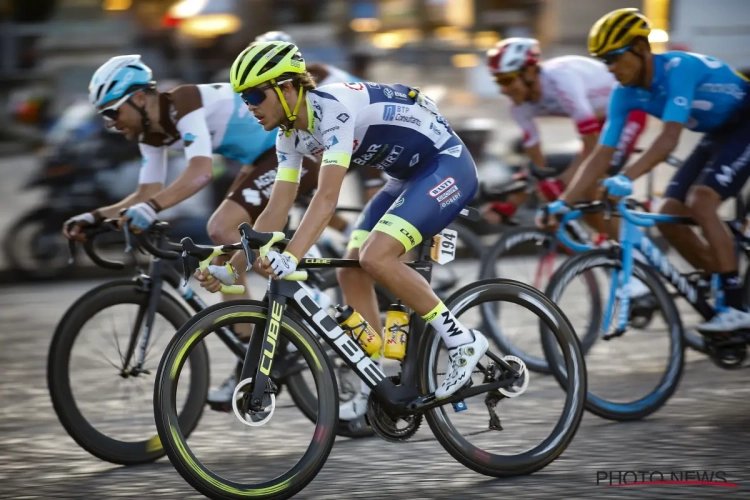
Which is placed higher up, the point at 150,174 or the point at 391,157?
the point at 391,157

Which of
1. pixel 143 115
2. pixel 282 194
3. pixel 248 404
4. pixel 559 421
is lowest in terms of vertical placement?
pixel 559 421

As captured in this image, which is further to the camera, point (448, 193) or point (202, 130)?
point (202, 130)

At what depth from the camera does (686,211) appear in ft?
23.4

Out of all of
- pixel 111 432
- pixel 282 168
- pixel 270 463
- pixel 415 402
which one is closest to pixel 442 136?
pixel 282 168

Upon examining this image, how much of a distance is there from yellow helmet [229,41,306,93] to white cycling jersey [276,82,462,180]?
0.58 ft

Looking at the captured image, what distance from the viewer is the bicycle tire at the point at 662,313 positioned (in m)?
6.61

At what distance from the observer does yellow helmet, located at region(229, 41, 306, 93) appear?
5.35 meters

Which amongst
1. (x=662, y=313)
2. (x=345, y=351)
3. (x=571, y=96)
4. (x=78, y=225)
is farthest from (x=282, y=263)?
(x=571, y=96)

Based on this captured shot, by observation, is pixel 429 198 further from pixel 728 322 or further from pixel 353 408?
pixel 728 322

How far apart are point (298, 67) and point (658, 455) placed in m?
2.45

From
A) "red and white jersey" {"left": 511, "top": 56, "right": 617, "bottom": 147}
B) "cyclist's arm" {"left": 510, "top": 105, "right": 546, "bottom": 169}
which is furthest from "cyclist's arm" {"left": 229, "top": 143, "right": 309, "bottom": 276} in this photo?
"cyclist's arm" {"left": 510, "top": 105, "right": 546, "bottom": 169}

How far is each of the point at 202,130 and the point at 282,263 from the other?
1884mm

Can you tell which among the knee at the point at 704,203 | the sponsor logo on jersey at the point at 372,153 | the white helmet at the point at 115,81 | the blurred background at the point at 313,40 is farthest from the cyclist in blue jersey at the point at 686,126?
the blurred background at the point at 313,40
